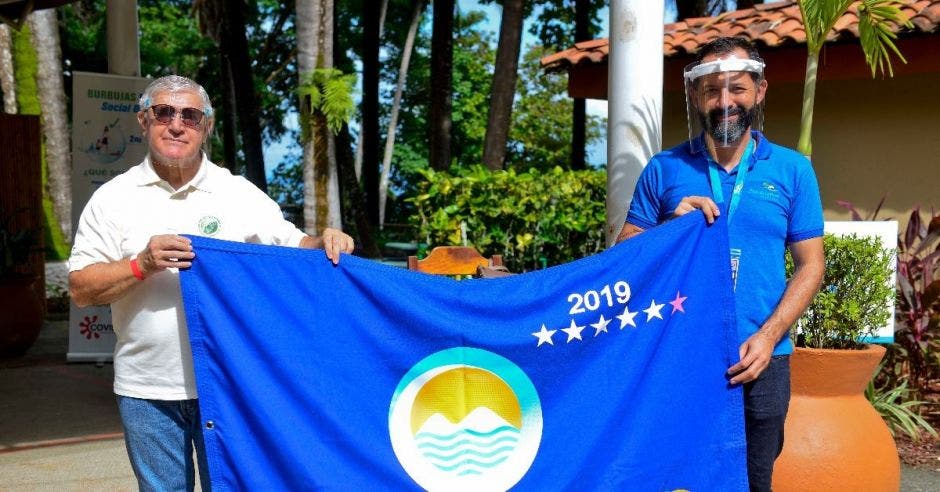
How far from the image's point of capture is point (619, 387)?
3373 millimetres

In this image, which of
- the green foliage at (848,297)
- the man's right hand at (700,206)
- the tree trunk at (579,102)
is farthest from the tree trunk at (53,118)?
the man's right hand at (700,206)

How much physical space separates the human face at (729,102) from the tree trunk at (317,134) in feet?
25.3

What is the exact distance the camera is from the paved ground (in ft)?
18.7

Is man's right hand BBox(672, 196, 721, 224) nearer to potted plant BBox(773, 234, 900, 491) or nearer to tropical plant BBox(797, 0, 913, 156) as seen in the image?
potted plant BBox(773, 234, 900, 491)

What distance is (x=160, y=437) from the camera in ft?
10.4

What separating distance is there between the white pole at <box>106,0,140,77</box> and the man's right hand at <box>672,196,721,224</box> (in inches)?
304

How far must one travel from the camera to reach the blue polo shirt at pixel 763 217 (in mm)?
3141

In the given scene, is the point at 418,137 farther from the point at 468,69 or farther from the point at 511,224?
the point at 511,224

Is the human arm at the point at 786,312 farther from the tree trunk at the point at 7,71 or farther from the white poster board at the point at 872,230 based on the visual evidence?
the tree trunk at the point at 7,71

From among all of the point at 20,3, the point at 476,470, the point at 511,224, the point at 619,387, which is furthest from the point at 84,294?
the point at 20,3

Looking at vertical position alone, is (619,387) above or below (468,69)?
below

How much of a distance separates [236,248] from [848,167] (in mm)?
7104

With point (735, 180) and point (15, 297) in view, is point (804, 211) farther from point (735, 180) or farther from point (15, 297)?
point (15, 297)

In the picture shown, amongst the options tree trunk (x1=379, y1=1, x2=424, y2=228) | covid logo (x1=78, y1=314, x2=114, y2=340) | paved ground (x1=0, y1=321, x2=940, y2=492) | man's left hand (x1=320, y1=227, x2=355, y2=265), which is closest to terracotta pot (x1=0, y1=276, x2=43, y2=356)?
paved ground (x1=0, y1=321, x2=940, y2=492)
